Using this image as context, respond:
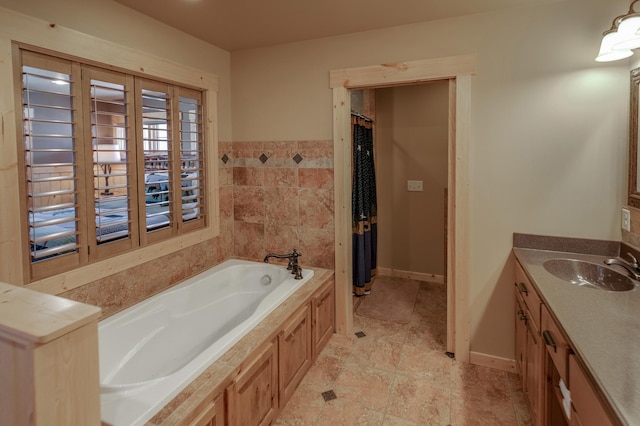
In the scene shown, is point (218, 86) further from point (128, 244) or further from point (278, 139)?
point (128, 244)

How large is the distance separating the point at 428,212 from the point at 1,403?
13.0 feet

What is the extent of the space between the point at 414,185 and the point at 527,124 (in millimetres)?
1954

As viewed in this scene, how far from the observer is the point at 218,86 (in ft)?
10.2

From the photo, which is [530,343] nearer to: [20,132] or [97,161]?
[97,161]

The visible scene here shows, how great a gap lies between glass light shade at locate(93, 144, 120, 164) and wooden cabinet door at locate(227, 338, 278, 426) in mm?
1497

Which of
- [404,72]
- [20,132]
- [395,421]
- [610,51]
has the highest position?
[404,72]

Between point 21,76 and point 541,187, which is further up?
point 21,76

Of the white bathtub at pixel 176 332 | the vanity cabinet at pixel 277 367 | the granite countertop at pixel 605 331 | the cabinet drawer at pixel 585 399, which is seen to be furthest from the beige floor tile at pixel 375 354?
the cabinet drawer at pixel 585 399

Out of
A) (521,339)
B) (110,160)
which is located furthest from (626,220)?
(110,160)

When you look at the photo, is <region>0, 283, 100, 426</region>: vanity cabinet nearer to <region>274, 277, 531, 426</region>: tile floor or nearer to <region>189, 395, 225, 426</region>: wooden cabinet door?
<region>189, 395, 225, 426</region>: wooden cabinet door

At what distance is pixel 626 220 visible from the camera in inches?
81.7

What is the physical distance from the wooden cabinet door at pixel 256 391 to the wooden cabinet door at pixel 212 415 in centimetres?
5

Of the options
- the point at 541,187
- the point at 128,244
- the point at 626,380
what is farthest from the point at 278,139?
the point at 626,380

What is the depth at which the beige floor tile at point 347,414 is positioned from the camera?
2045mm
